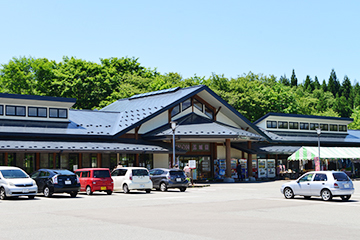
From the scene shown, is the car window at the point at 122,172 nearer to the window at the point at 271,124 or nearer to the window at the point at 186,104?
the window at the point at 186,104

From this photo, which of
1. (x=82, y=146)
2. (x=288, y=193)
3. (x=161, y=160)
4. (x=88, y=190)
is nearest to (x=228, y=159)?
(x=161, y=160)

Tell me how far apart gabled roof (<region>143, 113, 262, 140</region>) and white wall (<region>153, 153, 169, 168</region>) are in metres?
2.17

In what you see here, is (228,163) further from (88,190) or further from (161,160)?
(88,190)

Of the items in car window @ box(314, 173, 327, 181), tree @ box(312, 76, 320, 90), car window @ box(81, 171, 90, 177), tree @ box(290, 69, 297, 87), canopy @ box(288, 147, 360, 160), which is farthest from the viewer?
tree @ box(290, 69, 297, 87)

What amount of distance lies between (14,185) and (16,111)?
51.5 ft

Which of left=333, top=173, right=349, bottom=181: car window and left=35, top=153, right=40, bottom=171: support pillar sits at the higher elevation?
left=35, top=153, right=40, bottom=171: support pillar

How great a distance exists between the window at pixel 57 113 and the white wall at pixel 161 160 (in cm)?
883

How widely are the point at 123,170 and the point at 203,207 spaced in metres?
10.9

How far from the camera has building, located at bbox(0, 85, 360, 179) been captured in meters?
36.4

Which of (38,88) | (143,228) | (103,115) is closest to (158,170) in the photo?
(103,115)

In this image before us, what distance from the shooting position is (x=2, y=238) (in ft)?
36.8

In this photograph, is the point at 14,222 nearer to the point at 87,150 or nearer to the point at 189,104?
the point at 87,150

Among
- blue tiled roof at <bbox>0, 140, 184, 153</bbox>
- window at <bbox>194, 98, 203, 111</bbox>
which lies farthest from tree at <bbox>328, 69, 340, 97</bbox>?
blue tiled roof at <bbox>0, 140, 184, 153</bbox>

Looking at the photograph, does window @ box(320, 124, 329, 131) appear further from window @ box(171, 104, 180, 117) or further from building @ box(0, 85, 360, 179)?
window @ box(171, 104, 180, 117)
